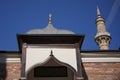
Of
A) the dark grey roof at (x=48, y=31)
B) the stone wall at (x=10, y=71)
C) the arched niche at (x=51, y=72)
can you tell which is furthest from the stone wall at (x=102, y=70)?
the stone wall at (x=10, y=71)

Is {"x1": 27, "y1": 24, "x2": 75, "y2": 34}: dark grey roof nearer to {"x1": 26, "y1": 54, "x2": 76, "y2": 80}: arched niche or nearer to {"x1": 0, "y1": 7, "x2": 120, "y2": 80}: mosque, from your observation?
{"x1": 0, "y1": 7, "x2": 120, "y2": 80}: mosque


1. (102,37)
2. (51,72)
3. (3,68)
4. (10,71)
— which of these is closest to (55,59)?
(51,72)

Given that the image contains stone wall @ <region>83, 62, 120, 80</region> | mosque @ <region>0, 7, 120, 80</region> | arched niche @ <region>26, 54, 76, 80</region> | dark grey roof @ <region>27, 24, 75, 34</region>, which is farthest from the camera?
stone wall @ <region>83, 62, 120, 80</region>

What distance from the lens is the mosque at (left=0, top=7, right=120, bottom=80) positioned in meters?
7.11

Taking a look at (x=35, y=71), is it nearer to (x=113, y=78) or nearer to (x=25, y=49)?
(x=25, y=49)

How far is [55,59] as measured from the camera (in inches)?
282

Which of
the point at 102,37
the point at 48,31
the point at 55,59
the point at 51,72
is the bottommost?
the point at 51,72

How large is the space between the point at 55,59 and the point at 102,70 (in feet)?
6.75

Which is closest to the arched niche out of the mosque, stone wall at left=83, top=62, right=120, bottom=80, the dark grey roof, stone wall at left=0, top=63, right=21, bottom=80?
the mosque

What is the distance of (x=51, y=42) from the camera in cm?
751

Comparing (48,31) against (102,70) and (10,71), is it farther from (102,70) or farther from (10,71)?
(102,70)

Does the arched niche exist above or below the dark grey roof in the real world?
below

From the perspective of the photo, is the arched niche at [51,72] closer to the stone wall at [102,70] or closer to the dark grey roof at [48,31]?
the stone wall at [102,70]

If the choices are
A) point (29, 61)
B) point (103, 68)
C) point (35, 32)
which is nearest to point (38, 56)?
point (29, 61)
